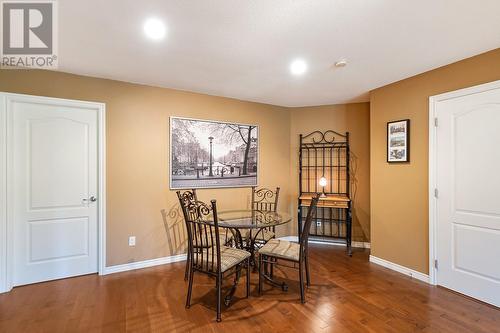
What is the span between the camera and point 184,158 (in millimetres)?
3648

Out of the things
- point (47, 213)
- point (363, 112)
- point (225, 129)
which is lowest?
point (47, 213)

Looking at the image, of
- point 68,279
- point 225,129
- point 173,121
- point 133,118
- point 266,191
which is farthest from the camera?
point 266,191

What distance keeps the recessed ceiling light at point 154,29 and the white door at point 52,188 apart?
1.50 metres

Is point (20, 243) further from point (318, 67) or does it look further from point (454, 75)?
point (454, 75)

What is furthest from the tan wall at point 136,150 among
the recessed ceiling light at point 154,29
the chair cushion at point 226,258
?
the recessed ceiling light at point 154,29

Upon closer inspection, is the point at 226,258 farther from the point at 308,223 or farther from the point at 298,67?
the point at 298,67

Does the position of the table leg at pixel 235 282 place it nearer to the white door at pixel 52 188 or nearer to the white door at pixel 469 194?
the white door at pixel 52 188

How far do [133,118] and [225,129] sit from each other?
4.37 feet

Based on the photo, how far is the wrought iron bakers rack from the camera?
4.32 meters

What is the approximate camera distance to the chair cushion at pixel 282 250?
2.53m

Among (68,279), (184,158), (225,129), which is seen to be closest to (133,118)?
(184,158)

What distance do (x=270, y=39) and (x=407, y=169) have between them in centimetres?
228

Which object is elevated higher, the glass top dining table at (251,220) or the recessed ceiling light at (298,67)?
the recessed ceiling light at (298,67)

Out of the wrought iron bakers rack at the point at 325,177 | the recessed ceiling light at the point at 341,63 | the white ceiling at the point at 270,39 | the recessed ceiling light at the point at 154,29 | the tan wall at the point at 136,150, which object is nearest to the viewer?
the white ceiling at the point at 270,39
